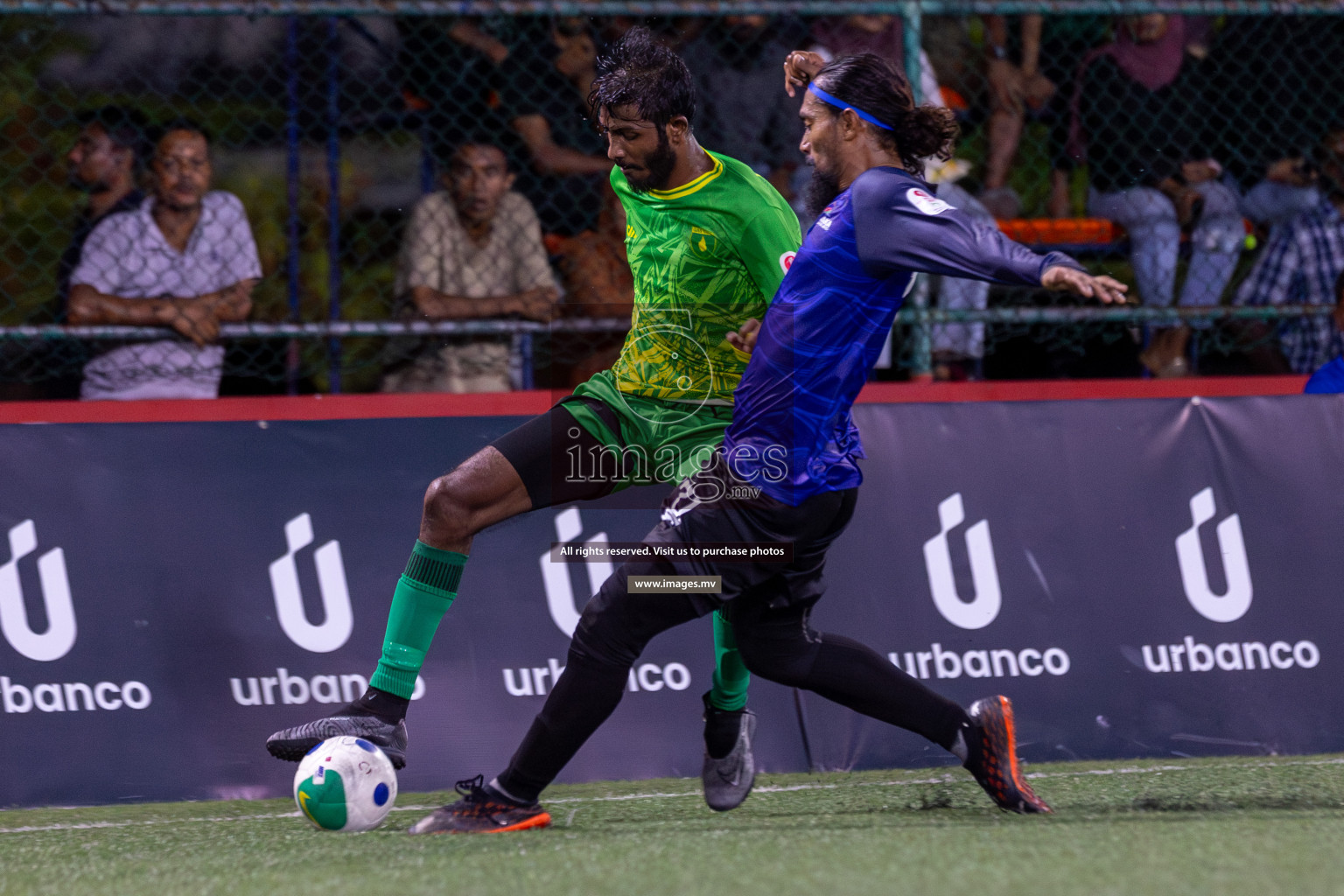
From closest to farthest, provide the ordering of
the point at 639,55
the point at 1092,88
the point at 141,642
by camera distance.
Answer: the point at 639,55
the point at 141,642
the point at 1092,88

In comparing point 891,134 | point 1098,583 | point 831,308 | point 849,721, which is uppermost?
point 891,134

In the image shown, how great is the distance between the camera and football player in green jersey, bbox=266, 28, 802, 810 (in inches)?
145

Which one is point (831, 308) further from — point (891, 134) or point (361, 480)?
point (361, 480)

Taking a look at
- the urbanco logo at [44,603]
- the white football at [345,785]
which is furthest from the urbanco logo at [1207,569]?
the urbanco logo at [44,603]

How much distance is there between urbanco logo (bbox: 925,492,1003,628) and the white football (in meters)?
2.09

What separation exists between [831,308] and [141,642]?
259 centimetres

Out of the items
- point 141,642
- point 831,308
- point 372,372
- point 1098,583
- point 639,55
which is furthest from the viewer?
point 372,372

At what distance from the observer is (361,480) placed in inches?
185

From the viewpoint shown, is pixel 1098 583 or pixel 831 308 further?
pixel 1098 583

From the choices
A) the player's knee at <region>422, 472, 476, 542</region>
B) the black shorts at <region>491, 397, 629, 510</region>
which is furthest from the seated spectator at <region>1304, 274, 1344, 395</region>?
the player's knee at <region>422, 472, 476, 542</region>

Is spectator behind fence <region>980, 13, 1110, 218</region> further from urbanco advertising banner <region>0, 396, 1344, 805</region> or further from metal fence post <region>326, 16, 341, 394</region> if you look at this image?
metal fence post <region>326, 16, 341, 394</region>

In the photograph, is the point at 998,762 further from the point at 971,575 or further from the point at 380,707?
the point at 380,707

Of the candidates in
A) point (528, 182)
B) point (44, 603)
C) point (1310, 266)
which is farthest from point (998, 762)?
point (1310, 266)

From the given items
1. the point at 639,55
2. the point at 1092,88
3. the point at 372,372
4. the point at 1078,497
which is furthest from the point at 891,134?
the point at 1092,88
